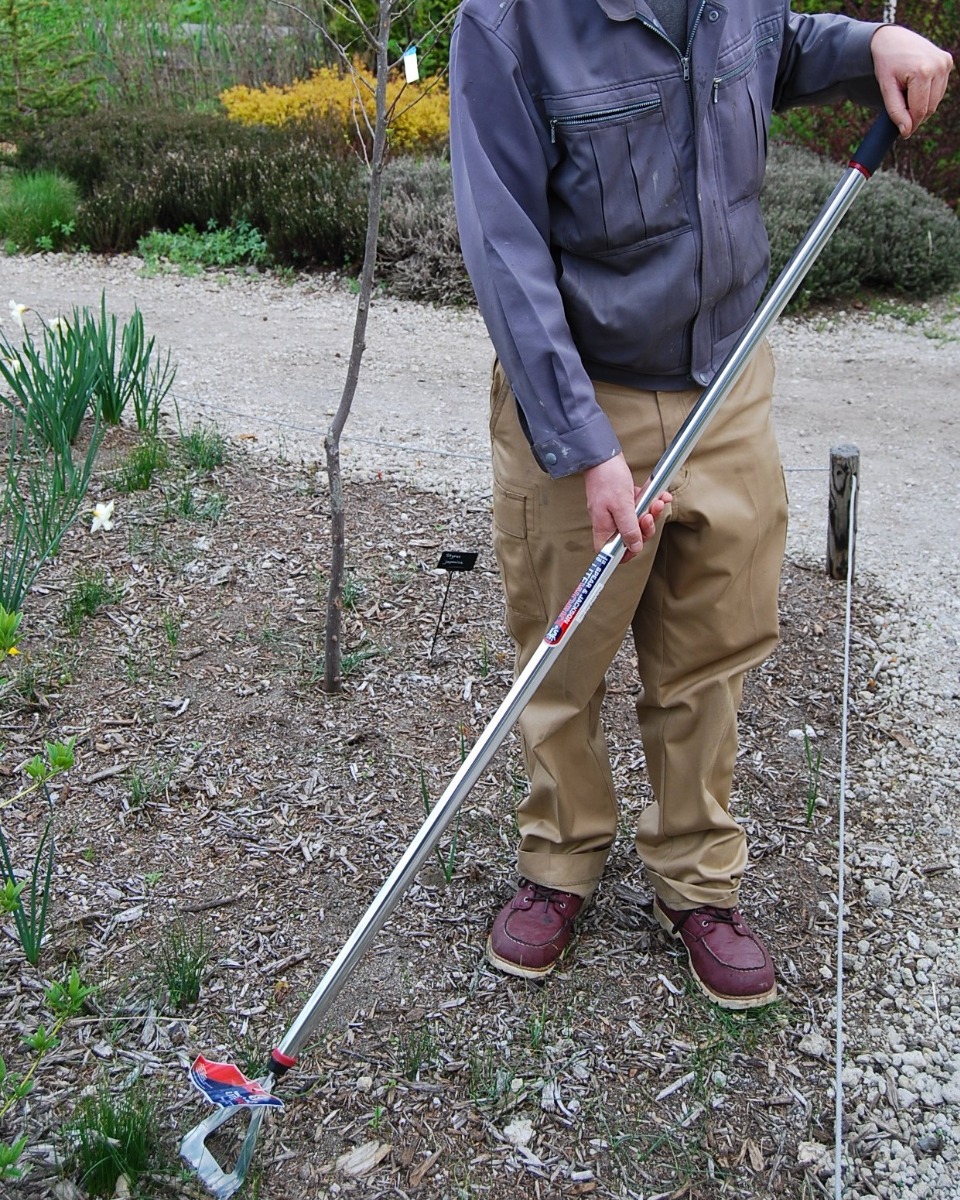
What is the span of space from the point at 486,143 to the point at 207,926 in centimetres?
163

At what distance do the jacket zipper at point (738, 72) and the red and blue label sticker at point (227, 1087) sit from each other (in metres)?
1.72

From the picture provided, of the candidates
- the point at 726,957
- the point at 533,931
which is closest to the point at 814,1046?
the point at 726,957

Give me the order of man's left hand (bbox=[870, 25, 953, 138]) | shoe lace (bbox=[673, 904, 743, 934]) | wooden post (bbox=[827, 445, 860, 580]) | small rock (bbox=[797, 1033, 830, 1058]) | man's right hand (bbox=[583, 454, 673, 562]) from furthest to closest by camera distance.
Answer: wooden post (bbox=[827, 445, 860, 580]), shoe lace (bbox=[673, 904, 743, 934]), small rock (bbox=[797, 1033, 830, 1058]), man's left hand (bbox=[870, 25, 953, 138]), man's right hand (bbox=[583, 454, 673, 562])

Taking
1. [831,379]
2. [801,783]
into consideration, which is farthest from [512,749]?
[831,379]

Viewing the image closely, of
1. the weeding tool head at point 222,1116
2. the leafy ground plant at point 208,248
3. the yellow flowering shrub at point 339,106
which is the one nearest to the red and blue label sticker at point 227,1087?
the weeding tool head at point 222,1116

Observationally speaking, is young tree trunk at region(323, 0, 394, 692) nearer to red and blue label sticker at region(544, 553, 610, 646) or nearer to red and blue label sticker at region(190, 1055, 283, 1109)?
red and blue label sticker at region(544, 553, 610, 646)

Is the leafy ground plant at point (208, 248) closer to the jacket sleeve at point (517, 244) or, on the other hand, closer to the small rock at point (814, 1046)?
the jacket sleeve at point (517, 244)

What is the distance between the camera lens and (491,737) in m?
2.05

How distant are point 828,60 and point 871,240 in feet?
16.9

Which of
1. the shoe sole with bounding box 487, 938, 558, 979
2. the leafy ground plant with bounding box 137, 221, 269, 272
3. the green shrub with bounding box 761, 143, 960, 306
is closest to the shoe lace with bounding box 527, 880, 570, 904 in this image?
the shoe sole with bounding box 487, 938, 558, 979

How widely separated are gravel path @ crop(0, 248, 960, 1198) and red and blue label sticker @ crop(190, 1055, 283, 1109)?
3.09 ft

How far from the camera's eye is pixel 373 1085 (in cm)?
221

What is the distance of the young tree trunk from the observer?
2.67m

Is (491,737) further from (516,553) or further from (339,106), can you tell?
(339,106)
